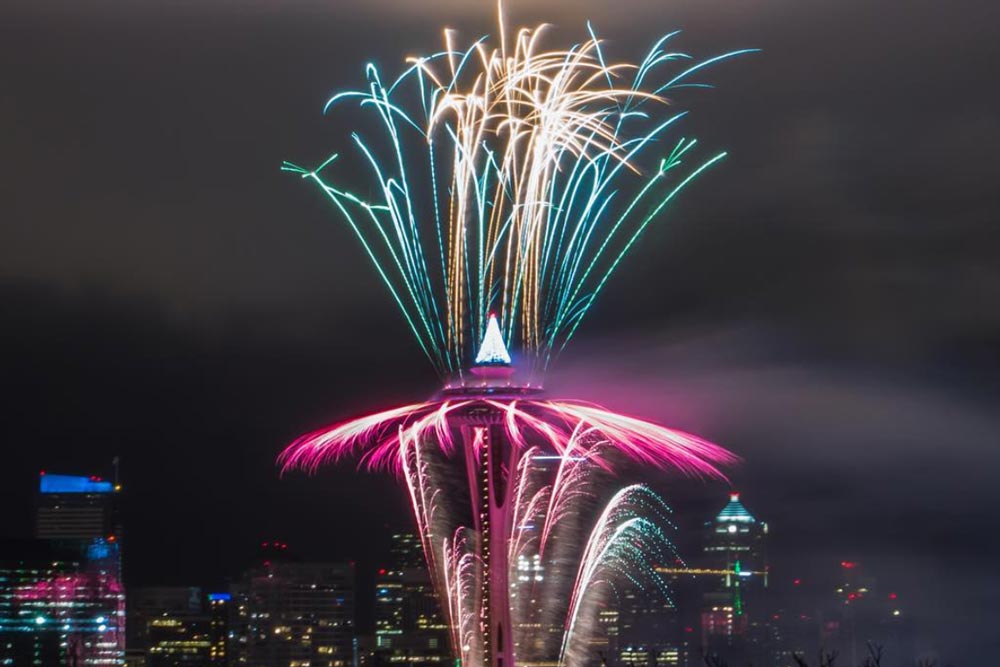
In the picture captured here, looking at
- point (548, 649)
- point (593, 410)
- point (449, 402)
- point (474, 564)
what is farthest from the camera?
point (548, 649)

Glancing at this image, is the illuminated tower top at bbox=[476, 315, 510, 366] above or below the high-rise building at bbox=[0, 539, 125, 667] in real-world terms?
below

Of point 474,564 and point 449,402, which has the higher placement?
point 449,402

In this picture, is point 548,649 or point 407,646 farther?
point 407,646

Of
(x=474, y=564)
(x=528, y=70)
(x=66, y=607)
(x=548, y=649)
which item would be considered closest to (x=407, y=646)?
(x=66, y=607)

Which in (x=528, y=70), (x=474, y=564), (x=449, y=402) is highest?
(x=528, y=70)

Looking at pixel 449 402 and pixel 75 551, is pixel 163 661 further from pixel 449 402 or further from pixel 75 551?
pixel 449 402

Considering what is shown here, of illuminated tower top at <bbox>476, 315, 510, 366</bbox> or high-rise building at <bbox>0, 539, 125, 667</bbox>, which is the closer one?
illuminated tower top at <bbox>476, 315, 510, 366</bbox>

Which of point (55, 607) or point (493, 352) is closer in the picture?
point (493, 352)

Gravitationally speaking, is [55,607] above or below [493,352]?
above

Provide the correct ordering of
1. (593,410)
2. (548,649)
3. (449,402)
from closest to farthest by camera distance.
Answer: (593,410) < (449,402) < (548,649)

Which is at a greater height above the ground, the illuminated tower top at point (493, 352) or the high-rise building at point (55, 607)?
the high-rise building at point (55, 607)

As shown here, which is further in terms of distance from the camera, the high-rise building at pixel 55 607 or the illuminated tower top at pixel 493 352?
the high-rise building at pixel 55 607
